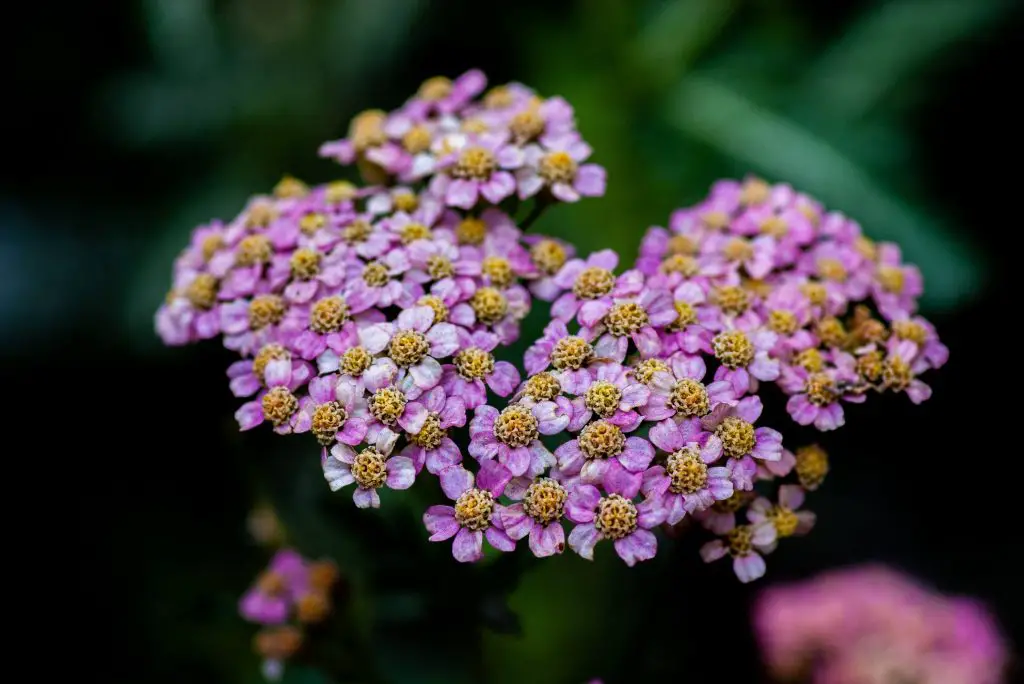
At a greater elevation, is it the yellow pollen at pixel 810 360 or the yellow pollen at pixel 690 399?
the yellow pollen at pixel 810 360

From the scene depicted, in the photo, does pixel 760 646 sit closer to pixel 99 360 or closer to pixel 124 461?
pixel 124 461

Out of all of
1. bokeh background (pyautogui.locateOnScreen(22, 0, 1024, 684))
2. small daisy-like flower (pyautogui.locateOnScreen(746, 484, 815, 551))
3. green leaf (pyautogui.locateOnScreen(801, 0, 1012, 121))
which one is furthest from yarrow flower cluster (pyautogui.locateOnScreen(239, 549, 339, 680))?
green leaf (pyautogui.locateOnScreen(801, 0, 1012, 121))

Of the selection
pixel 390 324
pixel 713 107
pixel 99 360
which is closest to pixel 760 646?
pixel 390 324

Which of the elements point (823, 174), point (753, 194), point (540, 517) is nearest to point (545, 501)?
point (540, 517)

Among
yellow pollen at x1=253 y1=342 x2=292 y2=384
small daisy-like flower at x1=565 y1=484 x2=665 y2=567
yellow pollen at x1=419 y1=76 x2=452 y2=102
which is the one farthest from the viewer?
yellow pollen at x1=419 y1=76 x2=452 y2=102

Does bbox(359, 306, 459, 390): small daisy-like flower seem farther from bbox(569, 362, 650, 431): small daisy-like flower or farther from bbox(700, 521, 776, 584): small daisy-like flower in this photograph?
bbox(700, 521, 776, 584): small daisy-like flower

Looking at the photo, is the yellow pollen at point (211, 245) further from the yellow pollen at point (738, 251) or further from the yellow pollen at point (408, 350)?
the yellow pollen at point (738, 251)

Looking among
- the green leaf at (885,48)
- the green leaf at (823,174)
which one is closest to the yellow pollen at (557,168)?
the green leaf at (823,174)

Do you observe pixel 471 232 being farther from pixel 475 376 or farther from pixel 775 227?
pixel 775 227
